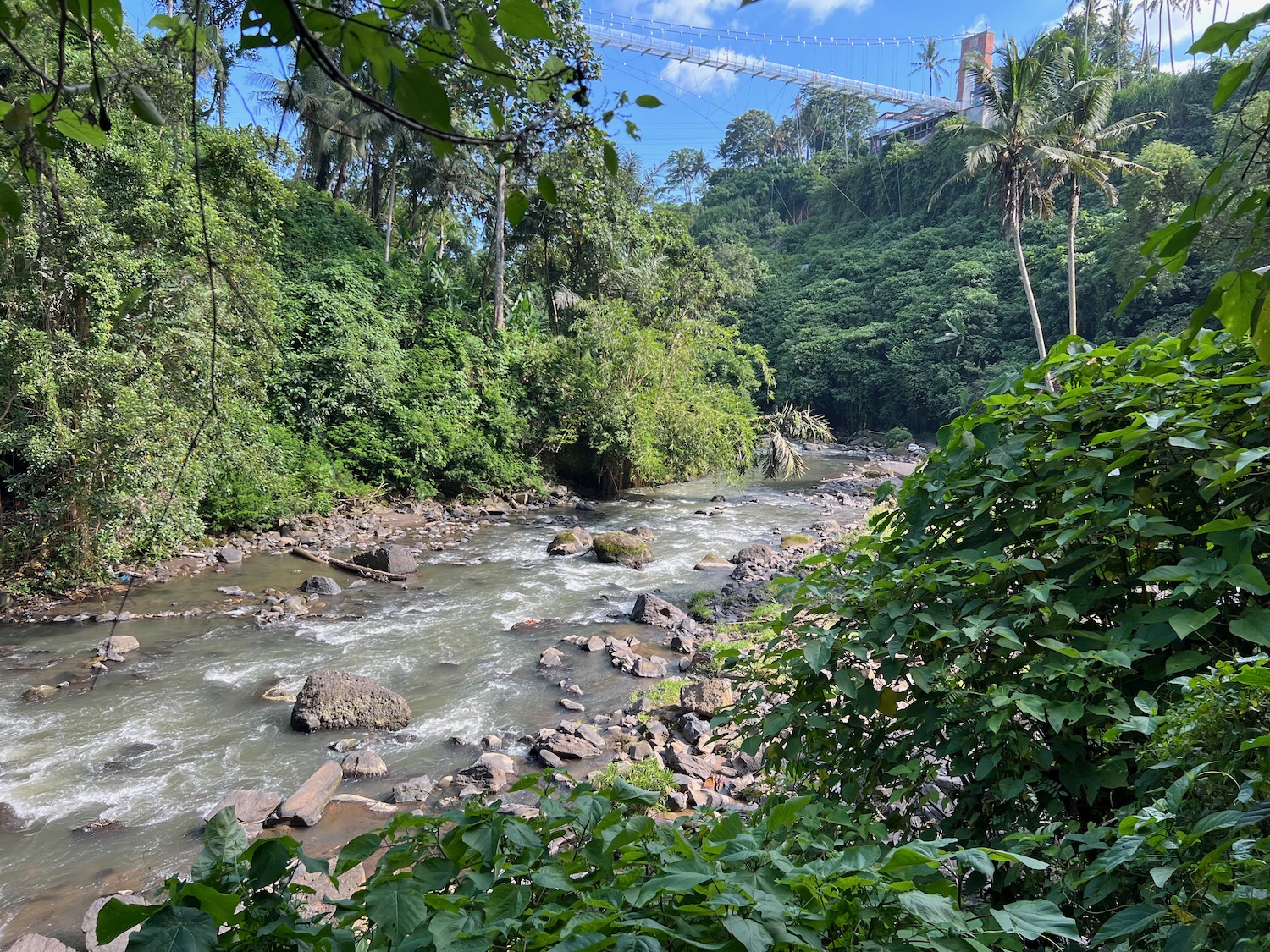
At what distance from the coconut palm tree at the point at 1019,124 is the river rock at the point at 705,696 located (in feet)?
54.4

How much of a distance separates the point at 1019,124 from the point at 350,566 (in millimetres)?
19600

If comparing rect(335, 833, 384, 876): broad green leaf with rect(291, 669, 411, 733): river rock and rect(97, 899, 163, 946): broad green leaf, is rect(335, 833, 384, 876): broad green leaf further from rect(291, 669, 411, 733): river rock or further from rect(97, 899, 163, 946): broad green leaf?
rect(291, 669, 411, 733): river rock

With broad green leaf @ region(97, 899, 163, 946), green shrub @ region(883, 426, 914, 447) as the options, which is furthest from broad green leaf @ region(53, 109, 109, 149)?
green shrub @ region(883, 426, 914, 447)

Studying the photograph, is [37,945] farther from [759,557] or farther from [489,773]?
[759,557]

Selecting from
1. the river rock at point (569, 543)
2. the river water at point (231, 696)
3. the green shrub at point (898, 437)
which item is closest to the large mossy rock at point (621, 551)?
the river water at point (231, 696)

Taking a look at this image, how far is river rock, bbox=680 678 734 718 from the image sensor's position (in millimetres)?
6133

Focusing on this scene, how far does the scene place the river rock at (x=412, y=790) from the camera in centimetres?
507

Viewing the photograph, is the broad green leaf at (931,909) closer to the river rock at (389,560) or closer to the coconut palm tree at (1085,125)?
the river rock at (389,560)

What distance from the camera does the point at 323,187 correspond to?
25562mm

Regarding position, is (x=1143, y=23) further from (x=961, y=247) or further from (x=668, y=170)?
(x=668, y=170)

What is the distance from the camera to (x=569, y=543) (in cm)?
1261

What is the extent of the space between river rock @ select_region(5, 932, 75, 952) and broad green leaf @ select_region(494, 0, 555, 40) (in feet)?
15.6

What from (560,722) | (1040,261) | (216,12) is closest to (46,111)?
(216,12)

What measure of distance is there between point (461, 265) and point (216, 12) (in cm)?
2721
